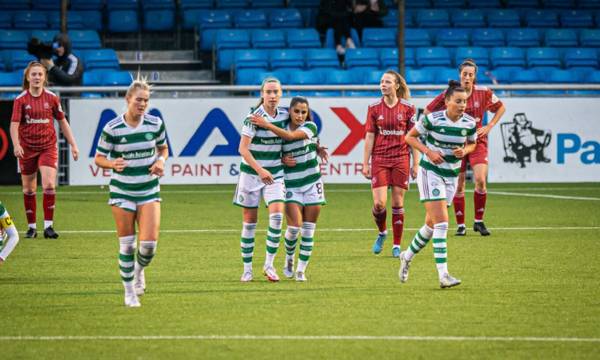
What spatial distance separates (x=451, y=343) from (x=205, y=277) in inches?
156

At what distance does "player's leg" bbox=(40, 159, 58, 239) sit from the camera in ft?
48.3

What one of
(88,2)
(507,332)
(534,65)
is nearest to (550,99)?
(534,65)

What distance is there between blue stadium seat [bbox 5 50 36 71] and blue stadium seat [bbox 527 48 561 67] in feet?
40.4

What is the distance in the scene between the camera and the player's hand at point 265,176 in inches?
410

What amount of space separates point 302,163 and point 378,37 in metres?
19.1

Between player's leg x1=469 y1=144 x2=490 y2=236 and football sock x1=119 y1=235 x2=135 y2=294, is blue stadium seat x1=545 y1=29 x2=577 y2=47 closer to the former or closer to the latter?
player's leg x1=469 y1=144 x2=490 y2=236

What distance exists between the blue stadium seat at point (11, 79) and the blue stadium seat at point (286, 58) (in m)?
5.90

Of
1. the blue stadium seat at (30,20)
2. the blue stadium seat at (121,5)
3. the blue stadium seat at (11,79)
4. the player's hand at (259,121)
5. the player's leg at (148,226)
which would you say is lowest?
the player's leg at (148,226)

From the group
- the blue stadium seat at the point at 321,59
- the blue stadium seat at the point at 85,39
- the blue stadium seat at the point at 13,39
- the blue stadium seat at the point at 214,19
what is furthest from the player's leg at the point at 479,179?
the blue stadium seat at the point at 13,39

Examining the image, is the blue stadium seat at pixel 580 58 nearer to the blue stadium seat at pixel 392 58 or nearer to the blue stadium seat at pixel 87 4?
the blue stadium seat at pixel 392 58

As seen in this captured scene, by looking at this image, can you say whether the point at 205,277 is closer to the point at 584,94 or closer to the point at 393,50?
the point at 584,94

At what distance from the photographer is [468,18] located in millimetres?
31250

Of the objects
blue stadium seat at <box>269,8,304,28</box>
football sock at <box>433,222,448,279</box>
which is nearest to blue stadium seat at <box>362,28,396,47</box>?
blue stadium seat at <box>269,8,304,28</box>

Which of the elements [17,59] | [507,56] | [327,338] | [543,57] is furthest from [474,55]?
[327,338]
